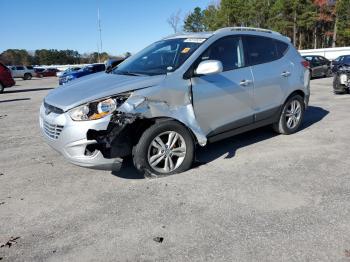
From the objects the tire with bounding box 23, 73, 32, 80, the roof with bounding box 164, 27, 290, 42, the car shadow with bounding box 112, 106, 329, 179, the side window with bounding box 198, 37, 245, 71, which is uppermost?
the roof with bounding box 164, 27, 290, 42

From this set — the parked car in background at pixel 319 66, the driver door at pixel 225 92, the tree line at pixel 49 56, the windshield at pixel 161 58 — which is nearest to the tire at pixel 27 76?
the parked car in background at pixel 319 66

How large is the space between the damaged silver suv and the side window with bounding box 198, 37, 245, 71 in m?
0.01

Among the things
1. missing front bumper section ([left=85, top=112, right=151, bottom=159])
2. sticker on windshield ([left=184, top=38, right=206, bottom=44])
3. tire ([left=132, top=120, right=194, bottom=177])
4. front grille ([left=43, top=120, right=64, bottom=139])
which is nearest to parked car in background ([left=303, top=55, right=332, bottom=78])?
sticker on windshield ([left=184, top=38, right=206, bottom=44])

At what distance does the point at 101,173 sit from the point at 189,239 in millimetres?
2045

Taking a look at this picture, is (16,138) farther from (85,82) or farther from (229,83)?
(229,83)

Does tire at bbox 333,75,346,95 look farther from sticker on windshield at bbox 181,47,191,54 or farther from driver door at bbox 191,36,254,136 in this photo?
sticker on windshield at bbox 181,47,191,54

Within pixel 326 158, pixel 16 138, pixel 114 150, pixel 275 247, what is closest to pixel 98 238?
pixel 114 150

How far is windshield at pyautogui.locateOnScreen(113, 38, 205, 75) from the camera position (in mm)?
4921

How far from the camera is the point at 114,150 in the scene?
4223 mm

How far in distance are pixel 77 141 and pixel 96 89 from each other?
0.71 meters

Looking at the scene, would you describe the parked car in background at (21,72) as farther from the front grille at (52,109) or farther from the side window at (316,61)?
the front grille at (52,109)

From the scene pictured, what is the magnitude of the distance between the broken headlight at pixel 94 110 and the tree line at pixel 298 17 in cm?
5574

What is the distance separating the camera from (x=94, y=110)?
13.9 feet

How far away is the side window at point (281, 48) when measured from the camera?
6196 millimetres
